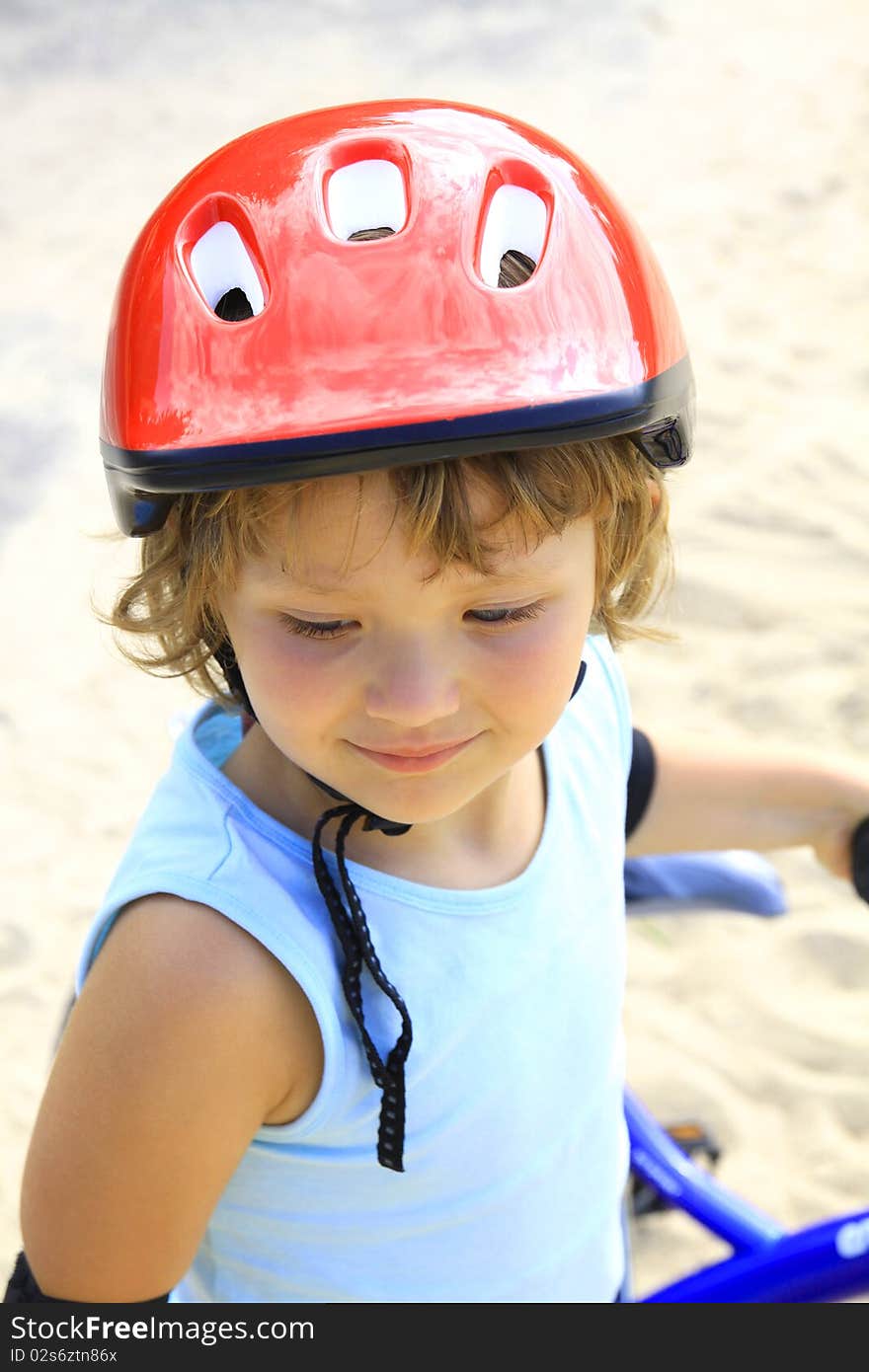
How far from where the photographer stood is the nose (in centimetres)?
121

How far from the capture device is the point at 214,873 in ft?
4.20

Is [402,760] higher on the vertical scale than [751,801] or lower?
higher

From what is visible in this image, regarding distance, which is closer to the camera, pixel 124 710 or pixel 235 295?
pixel 235 295

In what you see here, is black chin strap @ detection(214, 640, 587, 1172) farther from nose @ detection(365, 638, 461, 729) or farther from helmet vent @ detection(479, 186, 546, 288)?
helmet vent @ detection(479, 186, 546, 288)

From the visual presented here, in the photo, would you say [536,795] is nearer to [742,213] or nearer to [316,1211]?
[316,1211]

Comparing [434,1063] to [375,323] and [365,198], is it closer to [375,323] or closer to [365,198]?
[375,323]

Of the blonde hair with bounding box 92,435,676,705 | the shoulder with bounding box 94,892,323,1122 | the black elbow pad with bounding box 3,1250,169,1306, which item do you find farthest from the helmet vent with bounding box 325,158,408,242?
the black elbow pad with bounding box 3,1250,169,1306

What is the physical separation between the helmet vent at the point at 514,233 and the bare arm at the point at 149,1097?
→ 2.03 feet

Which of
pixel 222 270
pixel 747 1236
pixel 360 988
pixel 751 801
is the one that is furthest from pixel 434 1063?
pixel 747 1236

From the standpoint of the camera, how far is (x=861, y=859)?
1.82 metres

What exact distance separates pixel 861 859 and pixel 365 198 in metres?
1.00

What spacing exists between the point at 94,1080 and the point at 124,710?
2709mm

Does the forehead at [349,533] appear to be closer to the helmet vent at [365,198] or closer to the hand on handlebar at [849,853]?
the helmet vent at [365,198]

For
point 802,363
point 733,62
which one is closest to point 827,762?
point 802,363
